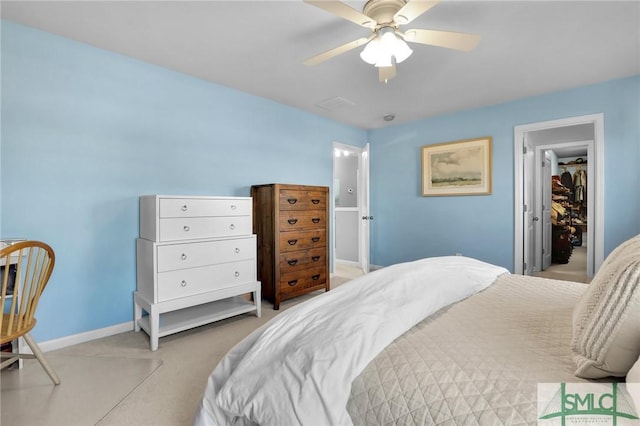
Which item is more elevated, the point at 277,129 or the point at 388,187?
the point at 277,129

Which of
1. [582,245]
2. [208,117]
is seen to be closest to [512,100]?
[208,117]

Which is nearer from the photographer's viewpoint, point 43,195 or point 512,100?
point 43,195

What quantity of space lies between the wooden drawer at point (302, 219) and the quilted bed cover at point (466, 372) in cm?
216

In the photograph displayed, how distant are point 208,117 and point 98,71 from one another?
938mm

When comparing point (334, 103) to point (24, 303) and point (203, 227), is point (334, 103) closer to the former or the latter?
point (203, 227)

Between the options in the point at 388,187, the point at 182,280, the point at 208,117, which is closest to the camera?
the point at 182,280

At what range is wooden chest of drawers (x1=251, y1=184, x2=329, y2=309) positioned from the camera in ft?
10.3

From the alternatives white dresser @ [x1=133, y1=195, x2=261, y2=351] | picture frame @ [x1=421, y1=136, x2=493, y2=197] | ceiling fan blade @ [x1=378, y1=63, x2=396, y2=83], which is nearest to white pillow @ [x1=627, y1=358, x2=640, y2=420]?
ceiling fan blade @ [x1=378, y1=63, x2=396, y2=83]

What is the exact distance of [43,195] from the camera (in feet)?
7.17

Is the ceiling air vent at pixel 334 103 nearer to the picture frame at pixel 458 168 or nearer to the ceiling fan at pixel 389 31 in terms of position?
the picture frame at pixel 458 168

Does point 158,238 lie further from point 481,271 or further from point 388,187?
point 388,187

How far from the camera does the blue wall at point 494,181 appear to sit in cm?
307

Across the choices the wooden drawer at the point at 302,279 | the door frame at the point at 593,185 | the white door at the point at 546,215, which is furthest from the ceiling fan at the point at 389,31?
the white door at the point at 546,215

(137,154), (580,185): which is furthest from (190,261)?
(580,185)
